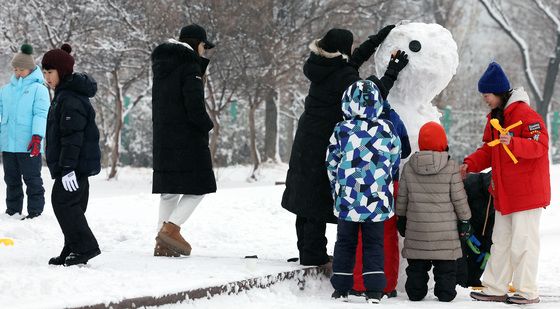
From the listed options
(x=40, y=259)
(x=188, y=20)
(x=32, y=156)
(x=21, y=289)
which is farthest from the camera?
(x=188, y=20)

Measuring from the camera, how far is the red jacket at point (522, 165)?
6.41m

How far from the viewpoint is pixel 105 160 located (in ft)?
79.4

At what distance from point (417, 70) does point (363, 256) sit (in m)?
1.59

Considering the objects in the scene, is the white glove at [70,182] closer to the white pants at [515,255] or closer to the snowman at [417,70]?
the snowman at [417,70]

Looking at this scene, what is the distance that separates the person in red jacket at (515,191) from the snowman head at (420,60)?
53 cm

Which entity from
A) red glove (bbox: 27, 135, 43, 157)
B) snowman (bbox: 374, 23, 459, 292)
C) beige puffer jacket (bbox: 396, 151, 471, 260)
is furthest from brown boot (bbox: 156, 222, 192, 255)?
red glove (bbox: 27, 135, 43, 157)

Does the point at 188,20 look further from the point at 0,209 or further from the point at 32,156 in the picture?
the point at 32,156

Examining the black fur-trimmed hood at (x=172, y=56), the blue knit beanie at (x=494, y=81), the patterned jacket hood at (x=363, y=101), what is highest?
the black fur-trimmed hood at (x=172, y=56)

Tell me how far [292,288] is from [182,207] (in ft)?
4.02

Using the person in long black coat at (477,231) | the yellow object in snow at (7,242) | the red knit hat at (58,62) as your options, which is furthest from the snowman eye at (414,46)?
the yellow object in snow at (7,242)

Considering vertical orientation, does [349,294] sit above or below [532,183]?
below

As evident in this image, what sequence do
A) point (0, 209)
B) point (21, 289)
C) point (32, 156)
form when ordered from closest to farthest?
point (21, 289)
point (32, 156)
point (0, 209)

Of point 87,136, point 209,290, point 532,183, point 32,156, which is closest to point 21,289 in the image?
point 209,290

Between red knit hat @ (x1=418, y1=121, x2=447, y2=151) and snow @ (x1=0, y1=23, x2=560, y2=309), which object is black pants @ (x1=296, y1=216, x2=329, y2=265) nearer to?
snow @ (x1=0, y1=23, x2=560, y2=309)
